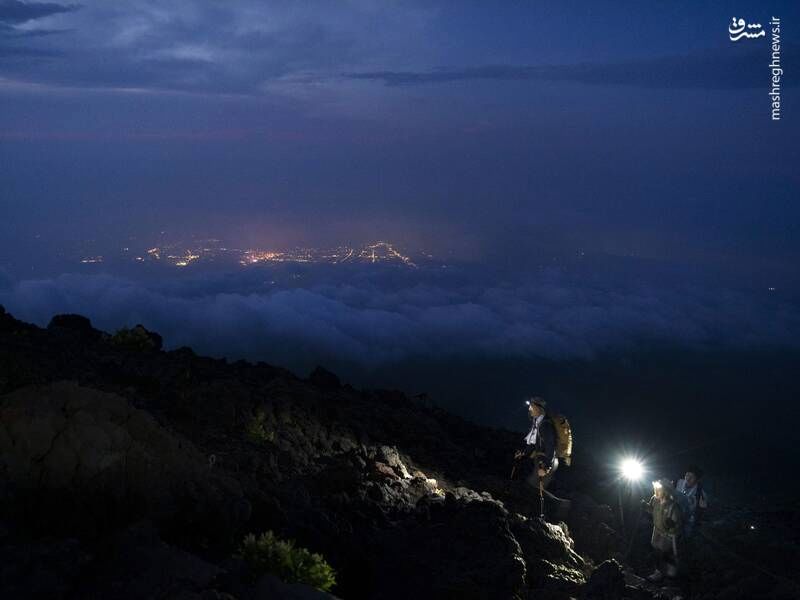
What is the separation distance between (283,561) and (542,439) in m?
7.63

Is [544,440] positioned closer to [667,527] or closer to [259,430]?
[667,527]

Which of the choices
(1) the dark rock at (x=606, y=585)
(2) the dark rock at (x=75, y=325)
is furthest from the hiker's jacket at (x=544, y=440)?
(2) the dark rock at (x=75, y=325)

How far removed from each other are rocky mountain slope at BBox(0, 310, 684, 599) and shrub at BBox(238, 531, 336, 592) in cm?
36

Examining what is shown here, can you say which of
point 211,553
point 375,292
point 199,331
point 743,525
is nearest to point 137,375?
point 211,553

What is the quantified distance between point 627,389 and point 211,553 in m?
83.6

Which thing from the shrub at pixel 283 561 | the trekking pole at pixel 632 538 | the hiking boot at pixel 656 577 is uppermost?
the shrub at pixel 283 561

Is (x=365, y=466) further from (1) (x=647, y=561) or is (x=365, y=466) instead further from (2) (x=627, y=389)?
(2) (x=627, y=389)

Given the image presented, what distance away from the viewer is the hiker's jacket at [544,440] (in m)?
13.6

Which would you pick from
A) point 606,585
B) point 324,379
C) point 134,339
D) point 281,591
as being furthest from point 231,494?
point 324,379

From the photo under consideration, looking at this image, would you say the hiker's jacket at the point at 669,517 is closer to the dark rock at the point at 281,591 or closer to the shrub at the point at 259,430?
the shrub at the point at 259,430

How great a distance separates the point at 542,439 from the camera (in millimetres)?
13672

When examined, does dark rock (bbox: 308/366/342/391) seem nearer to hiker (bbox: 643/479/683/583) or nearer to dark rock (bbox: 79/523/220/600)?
hiker (bbox: 643/479/683/583)

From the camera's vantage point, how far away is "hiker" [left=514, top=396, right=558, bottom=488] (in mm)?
13477

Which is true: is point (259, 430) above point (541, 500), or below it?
above
